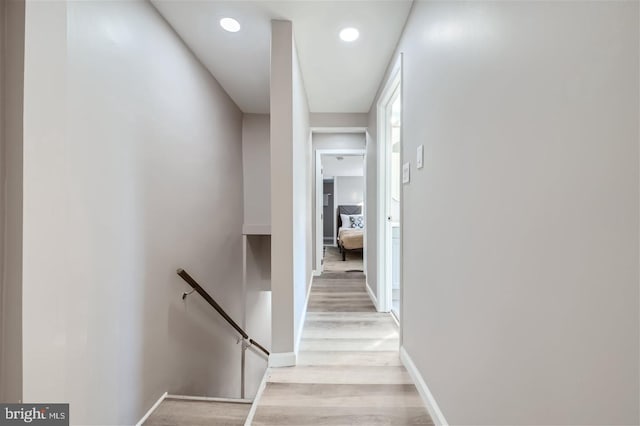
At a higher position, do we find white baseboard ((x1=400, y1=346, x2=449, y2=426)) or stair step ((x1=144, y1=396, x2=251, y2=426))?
white baseboard ((x1=400, y1=346, x2=449, y2=426))

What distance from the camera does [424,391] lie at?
1469 mm

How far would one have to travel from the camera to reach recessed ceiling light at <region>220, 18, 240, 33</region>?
190 cm

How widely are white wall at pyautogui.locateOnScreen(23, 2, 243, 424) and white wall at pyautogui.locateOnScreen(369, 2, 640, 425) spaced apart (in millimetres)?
1432

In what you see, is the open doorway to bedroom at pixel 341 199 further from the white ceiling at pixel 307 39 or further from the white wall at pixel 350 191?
the white ceiling at pixel 307 39

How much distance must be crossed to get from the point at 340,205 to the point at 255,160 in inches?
205

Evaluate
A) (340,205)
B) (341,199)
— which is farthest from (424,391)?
(341,199)

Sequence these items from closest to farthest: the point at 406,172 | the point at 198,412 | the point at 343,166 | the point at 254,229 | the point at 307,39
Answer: the point at 198,412
the point at 406,172
the point at 307,39
the point at 254,229
the point at 343,166

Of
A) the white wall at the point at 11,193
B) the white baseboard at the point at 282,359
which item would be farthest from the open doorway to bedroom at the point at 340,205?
the white wall at the point at 11,193

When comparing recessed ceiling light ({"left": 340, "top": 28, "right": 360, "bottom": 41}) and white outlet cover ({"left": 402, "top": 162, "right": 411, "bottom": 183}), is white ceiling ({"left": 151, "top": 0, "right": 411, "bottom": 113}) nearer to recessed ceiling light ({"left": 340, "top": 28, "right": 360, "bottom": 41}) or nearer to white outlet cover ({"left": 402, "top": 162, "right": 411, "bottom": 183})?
recessed ceiling light ({"left": 340, "top": 28, "right": 360, "bottom": 41})

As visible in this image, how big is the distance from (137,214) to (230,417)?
1.40 m

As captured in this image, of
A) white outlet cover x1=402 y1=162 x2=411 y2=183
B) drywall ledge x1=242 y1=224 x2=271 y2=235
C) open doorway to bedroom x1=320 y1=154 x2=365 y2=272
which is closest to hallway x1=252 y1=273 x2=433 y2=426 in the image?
white outlet cover x1=402 y1=162 x2=411 y2=183

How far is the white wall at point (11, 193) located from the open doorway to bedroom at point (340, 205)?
351 centimetres

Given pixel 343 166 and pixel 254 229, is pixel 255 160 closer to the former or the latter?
pixel 254 229

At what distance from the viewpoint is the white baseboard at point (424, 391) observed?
1279 millimetres
